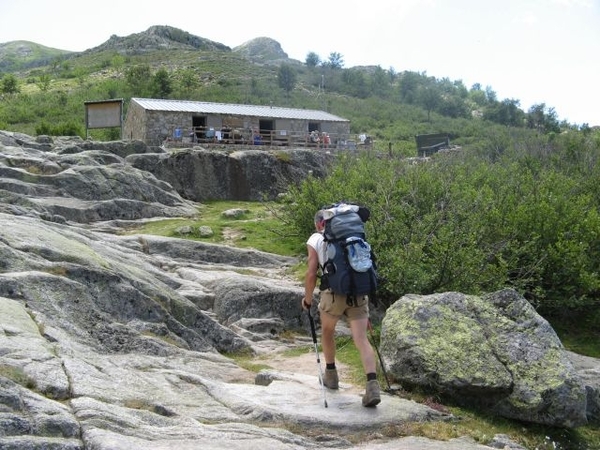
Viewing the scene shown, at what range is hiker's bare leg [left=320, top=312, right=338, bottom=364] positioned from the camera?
946cm

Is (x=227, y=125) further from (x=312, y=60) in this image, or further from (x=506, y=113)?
(x=312, y=60)

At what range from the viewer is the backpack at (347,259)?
8.98 meters

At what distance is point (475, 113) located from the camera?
415ft

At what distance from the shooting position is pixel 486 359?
10.9 metres

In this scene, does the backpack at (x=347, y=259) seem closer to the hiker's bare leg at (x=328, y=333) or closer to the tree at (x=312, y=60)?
the hiker's bare leg at (x=328, y=333)

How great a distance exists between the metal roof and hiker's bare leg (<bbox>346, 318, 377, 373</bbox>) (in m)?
38.2

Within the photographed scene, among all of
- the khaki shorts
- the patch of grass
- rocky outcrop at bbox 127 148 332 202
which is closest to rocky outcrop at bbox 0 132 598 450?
the khaki shorts

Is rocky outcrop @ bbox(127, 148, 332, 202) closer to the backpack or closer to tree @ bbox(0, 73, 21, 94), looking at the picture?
the backpack

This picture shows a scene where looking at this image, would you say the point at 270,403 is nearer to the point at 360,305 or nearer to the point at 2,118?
the point at 360,305

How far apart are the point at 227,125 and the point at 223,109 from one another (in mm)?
1579

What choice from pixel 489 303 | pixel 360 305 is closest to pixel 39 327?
pixel 360 305

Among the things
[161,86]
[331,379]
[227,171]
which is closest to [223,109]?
[227,171]

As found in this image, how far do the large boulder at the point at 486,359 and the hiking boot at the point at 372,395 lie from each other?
197 centimetres

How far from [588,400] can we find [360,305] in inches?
215
